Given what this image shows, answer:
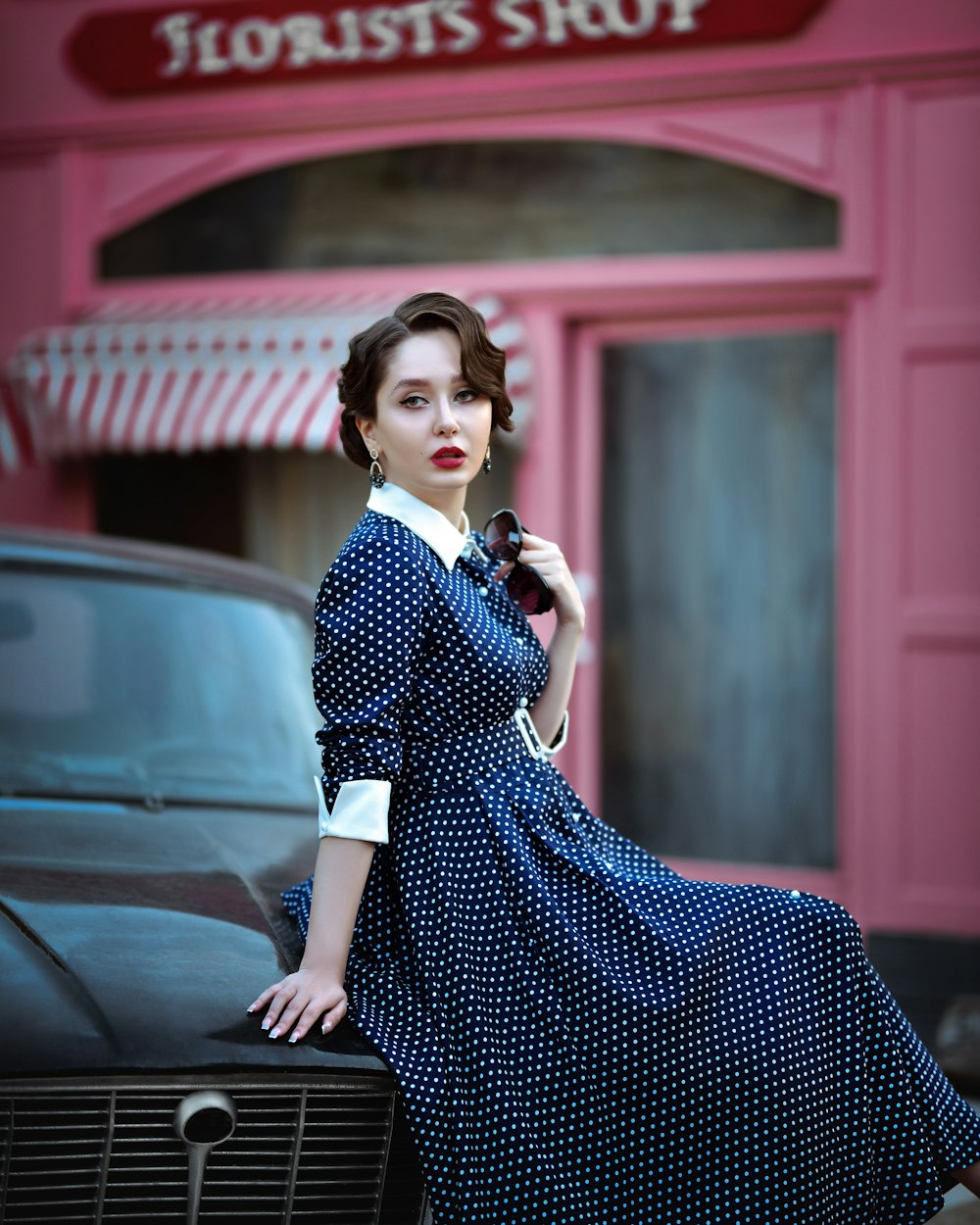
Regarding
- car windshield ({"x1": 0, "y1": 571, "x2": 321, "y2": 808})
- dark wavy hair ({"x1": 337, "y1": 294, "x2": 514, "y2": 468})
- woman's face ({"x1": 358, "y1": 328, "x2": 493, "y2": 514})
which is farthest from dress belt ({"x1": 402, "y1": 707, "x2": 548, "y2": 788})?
car windshield ({"x1": 0, "y1": 571, "x2": 321, "y2": 808})

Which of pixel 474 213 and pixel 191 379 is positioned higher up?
pixel 474 213

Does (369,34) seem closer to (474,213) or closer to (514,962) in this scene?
(474,213)

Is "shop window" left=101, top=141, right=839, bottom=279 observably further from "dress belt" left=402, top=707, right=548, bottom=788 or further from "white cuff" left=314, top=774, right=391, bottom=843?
"white cuff" left=314, top=774, right=391, bottom=843

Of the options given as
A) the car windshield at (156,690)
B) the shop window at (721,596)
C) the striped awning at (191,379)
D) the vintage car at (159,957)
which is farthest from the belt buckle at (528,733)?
the shop window at (721,596)

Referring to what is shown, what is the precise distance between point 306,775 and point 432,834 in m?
1.00

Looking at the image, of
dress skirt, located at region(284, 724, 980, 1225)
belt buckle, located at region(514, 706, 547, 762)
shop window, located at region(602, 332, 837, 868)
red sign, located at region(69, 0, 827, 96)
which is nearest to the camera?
dress skirt, located at region(284, 724, 980, 1225)

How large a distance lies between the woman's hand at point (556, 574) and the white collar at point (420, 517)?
165mm

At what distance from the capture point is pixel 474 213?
6570 mm

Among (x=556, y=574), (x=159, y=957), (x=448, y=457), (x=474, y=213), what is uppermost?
(x=474, y=213)

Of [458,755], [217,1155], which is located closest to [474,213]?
[458,755]

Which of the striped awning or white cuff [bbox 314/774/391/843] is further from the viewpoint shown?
the striped awning

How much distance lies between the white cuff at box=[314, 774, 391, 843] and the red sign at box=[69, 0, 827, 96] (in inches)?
192

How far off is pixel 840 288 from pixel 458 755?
14.5ft

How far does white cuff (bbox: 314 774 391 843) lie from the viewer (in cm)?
203
